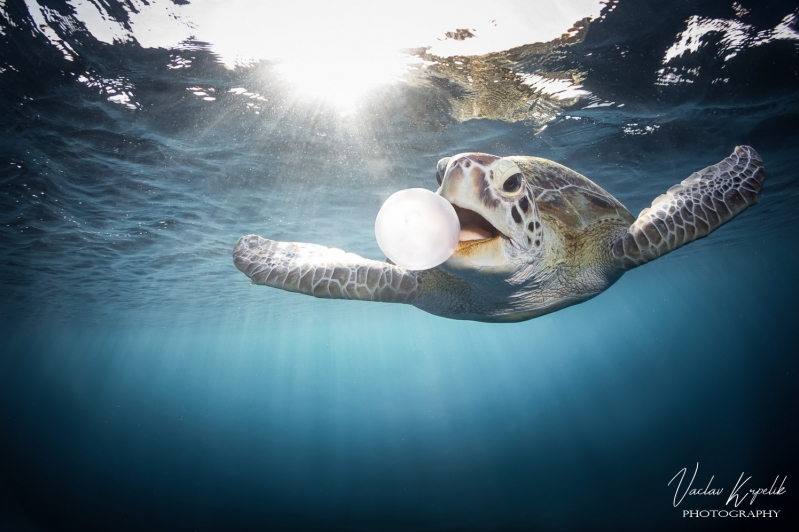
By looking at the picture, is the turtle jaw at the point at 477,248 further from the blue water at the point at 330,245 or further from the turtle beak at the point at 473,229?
the blue water at the point at 330,245

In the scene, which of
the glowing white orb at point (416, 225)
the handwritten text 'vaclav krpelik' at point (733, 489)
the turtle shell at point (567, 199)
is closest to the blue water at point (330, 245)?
the handwritten text 'vaclav krpelik' at point (733, 489)

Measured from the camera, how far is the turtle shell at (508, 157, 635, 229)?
10.5 ft

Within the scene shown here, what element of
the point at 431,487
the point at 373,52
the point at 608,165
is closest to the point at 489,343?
the point at 431,487

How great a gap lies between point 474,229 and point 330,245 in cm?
1304

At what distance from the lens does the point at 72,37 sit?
4.52 m

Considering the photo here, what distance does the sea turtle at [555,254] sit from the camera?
9.69 feet

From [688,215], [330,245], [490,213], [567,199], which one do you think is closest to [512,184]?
[490,213]

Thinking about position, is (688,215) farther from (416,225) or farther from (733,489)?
(733,489)

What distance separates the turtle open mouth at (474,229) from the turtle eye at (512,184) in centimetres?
21

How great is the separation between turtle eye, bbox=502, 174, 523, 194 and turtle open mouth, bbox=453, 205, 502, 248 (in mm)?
212

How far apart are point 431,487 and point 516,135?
16301 mm

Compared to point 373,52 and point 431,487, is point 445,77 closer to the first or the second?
point 373,52

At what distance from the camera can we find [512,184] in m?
1.90

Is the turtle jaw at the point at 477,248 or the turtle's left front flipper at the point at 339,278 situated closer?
the turtle jaw at the point at 477,248
